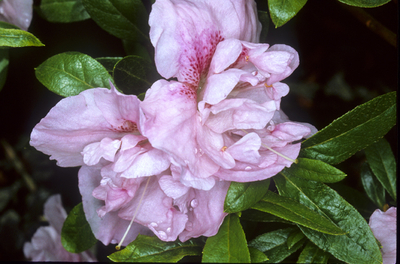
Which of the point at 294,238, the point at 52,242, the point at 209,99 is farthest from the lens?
the point at 52,242

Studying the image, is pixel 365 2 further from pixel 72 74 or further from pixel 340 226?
pixel 72 74

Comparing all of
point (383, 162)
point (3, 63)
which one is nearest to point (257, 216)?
point (383, 162)

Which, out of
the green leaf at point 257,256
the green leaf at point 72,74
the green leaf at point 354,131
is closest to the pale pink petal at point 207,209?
the green leaf at point 257,256

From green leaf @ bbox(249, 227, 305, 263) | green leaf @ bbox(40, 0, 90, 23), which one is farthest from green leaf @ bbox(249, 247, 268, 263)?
green leaf @ bbox(40, 0, 90, 23)

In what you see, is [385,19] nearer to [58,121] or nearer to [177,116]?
[177,116]

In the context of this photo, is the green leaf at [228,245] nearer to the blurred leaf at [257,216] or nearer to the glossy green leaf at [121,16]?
the blurred leaf at [257,216]

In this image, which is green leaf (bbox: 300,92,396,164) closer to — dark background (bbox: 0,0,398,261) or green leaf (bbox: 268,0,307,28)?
dark background (bbox: 0,0,398,261)

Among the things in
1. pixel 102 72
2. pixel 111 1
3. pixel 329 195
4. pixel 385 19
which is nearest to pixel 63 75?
pixel 102 72
